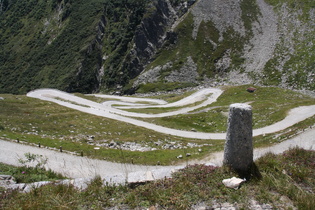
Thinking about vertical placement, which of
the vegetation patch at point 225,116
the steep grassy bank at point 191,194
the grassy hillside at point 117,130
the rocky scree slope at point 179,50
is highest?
the rocky scree slope at point 179,50

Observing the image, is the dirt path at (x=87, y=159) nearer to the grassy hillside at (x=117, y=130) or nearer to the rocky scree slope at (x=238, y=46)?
the grassy hillside at (x=117, y=130)

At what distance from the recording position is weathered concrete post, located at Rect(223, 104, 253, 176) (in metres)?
12.0

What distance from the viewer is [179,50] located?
496ft

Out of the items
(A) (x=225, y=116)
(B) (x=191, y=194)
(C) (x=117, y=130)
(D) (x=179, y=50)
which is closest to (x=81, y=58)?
(D) (x=179, y=50)

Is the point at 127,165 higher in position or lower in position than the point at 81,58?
lower

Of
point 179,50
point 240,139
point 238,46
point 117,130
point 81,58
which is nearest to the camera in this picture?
point 240,139

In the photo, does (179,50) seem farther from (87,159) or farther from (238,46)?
(87,159)

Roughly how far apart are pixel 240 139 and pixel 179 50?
473 ft

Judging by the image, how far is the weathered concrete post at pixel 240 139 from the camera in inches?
474

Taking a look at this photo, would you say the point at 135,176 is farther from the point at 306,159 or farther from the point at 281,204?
the point at 306,159

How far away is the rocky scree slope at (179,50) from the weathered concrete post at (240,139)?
294 feet

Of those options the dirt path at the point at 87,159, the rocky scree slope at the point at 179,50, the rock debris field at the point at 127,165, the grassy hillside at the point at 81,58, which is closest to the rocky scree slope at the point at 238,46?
the rocky scree slope at the point at 179,50

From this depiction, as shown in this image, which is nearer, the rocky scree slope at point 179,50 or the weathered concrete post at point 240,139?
the weathered concrete post at point 240,139

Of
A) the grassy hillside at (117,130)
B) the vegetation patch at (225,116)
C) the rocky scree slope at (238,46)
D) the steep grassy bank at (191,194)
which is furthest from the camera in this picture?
the rocky scree slope at (238,46)
